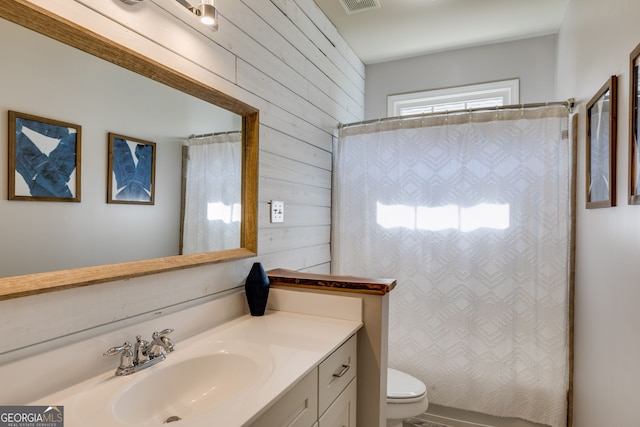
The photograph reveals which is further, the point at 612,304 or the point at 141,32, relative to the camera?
the point at 612,304

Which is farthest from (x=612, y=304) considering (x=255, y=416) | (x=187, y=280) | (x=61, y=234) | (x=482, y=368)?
(x=61, y=234)

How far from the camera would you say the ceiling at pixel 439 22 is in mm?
2182

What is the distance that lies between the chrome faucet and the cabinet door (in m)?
0.55

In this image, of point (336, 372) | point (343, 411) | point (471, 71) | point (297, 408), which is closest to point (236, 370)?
point (297, 408)

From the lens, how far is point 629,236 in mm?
1120

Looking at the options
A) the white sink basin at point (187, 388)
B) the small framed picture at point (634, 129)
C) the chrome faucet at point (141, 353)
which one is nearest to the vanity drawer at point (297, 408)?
the white sink basin at point (187, 388)

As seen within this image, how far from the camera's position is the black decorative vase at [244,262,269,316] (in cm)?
147

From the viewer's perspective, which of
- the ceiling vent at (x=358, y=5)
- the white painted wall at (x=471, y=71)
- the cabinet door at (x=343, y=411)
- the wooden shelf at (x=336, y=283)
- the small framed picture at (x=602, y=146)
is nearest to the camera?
the cabinet door at (x=343, y=411)

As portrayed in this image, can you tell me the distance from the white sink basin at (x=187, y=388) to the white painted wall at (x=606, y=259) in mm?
1244

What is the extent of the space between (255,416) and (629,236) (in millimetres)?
A: 1283

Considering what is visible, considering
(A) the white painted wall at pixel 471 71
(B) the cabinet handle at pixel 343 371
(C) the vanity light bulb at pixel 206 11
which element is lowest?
(B) the cabinet handle at pixel 343 371

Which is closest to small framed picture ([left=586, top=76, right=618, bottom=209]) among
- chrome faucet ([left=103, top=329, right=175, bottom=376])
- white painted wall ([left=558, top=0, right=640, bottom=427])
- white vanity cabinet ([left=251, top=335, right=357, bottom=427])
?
white painted wall ([left=558, top=0, right=640, bottom=427])

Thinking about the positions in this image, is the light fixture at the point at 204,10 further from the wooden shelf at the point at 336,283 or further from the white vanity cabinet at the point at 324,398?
the white vanity cabinet at the point at 324,398

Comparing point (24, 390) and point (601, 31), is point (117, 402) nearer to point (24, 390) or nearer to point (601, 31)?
point (24, 390)
